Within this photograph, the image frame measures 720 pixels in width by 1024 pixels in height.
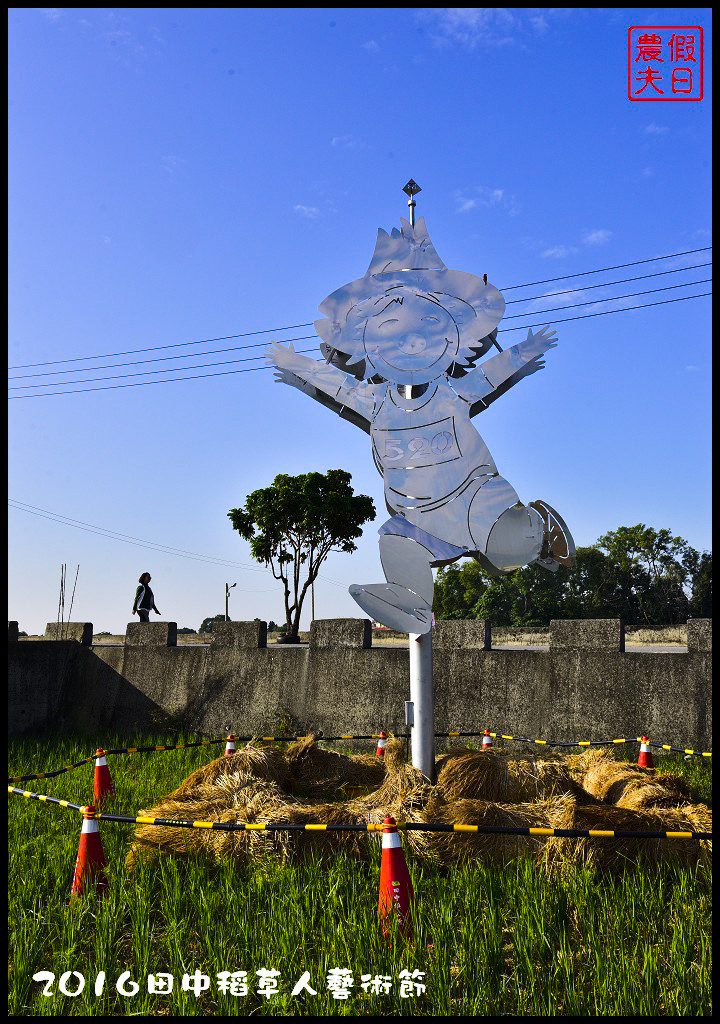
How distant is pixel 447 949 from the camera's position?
3764 millimetres

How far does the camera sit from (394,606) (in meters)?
5.93

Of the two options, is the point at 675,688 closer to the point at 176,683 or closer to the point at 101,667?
the point at 176,683

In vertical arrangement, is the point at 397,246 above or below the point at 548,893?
above

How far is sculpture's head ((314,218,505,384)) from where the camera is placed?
6.44 metres

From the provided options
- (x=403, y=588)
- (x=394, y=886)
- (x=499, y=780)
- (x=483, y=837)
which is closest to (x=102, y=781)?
(x=403, y=588)

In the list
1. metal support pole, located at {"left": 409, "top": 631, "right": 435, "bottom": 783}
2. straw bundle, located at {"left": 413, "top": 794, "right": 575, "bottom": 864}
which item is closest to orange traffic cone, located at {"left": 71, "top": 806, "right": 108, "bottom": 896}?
straw bundle, located at {"left": 413, "top": 794, "right": 575, "bottom": 864}

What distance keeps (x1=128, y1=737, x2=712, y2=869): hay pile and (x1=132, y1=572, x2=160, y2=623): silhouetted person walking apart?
780 centimetres

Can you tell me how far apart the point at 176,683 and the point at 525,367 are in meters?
7.88

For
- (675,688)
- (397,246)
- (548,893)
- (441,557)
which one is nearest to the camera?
(548,893)

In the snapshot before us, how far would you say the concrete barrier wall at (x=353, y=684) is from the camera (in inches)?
344

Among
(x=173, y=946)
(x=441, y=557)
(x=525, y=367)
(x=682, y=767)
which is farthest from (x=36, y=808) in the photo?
(x=682, y=767)

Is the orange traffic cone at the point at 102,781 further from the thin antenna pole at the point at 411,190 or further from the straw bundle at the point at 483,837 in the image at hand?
the thin antenna pole at the point at 411,190

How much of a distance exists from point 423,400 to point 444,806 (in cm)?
316

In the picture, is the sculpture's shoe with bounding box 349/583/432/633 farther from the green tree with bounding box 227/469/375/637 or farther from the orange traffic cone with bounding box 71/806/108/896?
the green tree with bounding box 227/469/375/637
